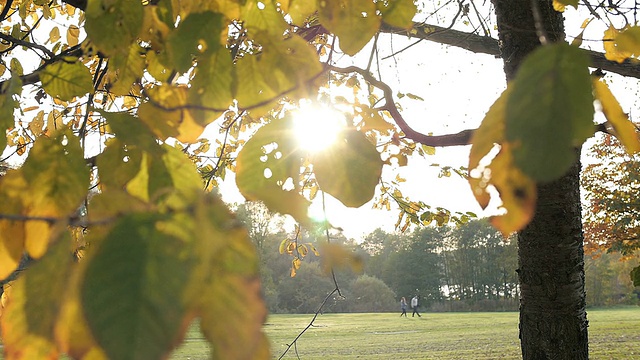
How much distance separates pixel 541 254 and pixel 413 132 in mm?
898

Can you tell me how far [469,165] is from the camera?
421mm

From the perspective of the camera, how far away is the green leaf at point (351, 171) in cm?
62

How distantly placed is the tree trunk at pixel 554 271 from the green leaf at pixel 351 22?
1.43 m

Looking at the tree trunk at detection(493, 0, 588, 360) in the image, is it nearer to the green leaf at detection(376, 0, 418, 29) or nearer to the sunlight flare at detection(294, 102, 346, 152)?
the green leaf at detection(376, 0, 418, 29)

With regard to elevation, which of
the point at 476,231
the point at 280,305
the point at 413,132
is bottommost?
the point at 280,305

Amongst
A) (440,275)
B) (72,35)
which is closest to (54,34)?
(72,35)

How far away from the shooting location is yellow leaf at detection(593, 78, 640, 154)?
0.41 meters

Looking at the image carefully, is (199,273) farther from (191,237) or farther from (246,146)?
(246,146)

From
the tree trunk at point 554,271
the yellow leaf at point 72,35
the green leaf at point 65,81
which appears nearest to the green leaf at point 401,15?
the green leaf at point 65,81

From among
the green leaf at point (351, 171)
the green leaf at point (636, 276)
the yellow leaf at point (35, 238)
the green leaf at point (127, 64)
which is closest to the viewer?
the yellow leaf at point (35, 238)

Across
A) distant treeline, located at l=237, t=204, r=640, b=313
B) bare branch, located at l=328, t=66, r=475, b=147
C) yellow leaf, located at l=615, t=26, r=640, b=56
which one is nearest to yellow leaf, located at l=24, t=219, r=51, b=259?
yellow leaf, located at l=615, t=26, r=640, b=56

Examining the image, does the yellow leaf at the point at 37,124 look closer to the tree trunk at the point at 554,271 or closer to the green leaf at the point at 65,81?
the green leaf at the point at 65,81

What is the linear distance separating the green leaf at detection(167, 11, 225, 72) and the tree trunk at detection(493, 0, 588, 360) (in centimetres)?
165

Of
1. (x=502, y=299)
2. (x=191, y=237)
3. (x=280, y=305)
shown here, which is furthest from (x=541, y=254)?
(x=502, y=299)
